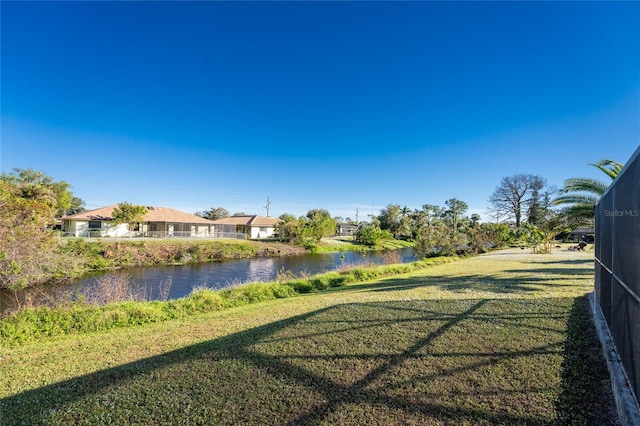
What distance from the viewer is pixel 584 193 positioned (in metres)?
11.0

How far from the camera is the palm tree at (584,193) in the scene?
9.92 m

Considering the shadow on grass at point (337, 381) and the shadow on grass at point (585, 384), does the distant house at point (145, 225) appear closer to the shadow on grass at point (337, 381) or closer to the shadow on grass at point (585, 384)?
the shadow on grass at point (337, 381)

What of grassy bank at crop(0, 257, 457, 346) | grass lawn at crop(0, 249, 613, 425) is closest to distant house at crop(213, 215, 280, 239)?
grassy bank at crop(0, 257, 457, 346)

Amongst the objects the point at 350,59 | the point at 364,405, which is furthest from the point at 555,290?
the point at 350,59

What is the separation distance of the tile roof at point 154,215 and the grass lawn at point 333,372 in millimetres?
31057

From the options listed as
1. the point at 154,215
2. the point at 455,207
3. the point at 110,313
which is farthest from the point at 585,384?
the point at 455,207

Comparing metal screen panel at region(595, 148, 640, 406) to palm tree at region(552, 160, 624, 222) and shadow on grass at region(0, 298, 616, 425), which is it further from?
palm tree at region(552, 160, 624, 222)

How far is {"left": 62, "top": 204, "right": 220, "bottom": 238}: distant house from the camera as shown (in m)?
30.5

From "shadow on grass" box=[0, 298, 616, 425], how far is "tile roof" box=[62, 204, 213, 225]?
33564 millimetres

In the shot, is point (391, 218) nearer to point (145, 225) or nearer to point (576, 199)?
point (145, 225)

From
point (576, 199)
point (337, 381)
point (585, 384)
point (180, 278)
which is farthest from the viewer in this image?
point (180, 278)

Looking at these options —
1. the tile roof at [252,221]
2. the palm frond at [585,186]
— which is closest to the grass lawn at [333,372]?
the palm frond at [585,186]

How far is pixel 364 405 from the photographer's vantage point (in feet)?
9.40

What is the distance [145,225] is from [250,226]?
13.5m
